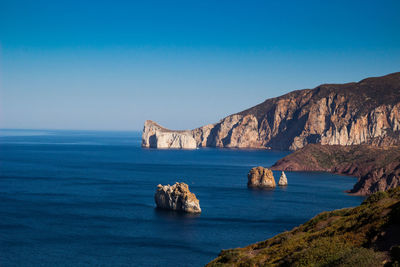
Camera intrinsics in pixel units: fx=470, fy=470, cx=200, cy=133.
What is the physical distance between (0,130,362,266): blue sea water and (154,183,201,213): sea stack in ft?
7.43

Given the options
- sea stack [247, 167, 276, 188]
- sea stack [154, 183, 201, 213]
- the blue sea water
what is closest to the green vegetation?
the blue sea water

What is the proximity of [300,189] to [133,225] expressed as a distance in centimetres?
6654

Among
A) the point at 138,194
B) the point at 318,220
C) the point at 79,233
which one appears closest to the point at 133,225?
the point at 79,233

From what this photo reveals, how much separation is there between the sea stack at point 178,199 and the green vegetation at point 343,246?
56.1m

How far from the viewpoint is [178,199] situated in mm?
95125

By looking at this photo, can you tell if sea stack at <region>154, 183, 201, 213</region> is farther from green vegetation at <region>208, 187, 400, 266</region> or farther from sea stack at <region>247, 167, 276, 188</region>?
green vegetation at <region>208, 187, 400, 266</region>

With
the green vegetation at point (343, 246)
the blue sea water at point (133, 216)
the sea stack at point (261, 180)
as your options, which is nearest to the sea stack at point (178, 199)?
the blue sea water at point (133, 216)

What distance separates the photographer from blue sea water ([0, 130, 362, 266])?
212ft

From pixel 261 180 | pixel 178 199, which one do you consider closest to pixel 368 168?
pixel 261 180

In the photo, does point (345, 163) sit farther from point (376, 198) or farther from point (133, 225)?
point (376, 198)

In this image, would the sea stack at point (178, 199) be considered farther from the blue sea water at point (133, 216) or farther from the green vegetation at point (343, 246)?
the green vegetation at point (343, 246)

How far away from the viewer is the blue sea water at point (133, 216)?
212ft

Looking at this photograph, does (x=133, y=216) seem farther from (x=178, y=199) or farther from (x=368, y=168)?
(x=368, y=168)

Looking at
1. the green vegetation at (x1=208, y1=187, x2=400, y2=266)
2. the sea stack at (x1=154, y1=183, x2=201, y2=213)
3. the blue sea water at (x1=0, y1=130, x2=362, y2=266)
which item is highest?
the green vegetation at (x1=208, y1=187, x2=400, y2=266)
